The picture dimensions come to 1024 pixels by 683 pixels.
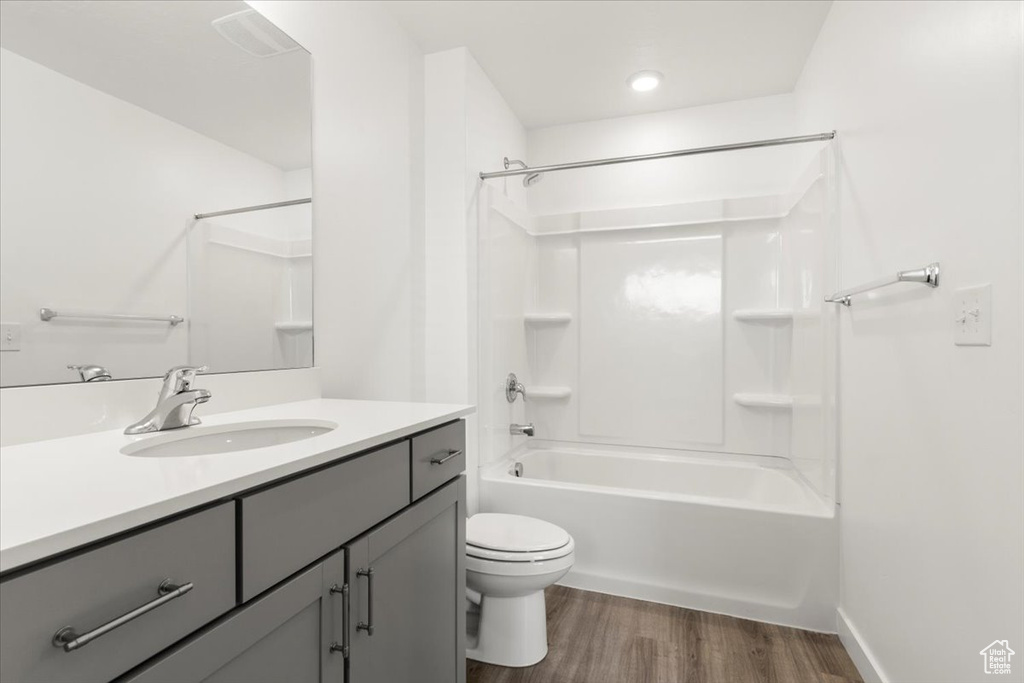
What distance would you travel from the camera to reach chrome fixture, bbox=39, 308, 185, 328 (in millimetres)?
958

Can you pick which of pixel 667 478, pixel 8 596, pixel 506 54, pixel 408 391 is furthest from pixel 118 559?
pixel 667 478

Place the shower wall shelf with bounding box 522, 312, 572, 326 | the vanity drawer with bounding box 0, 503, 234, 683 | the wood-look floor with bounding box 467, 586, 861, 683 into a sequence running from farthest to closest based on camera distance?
the shower wall shelf with bounding box 522, 312, 572, 326, the wood-look floor with bounding box 467, 586, 861, 683, the vanity drawer with bounding box 0, 503, 234, 683

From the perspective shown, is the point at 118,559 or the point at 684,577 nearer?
the point at 118,559

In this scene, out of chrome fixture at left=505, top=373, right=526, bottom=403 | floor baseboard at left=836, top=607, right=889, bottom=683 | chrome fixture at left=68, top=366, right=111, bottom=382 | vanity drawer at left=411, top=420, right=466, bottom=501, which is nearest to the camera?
chrome fixture at left=68, top=366, right=111, bottom=382

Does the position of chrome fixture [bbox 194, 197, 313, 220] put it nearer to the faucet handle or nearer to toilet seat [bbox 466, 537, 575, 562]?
the faucet handle

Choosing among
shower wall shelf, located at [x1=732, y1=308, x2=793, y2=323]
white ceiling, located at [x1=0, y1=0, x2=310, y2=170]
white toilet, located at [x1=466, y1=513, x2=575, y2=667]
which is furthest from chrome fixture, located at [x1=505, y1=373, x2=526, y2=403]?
white ceiling, located at [x1=0, y1=0, x2=310, y2=170]

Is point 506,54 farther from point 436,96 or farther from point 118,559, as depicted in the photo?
point 118,559

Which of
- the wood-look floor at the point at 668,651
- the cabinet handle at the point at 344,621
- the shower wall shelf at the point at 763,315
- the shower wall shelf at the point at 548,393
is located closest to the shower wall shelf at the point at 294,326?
the cabinet handle at the point at 344,621

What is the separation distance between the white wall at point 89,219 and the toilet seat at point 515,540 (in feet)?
3.44

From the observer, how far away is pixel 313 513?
84 centimetres

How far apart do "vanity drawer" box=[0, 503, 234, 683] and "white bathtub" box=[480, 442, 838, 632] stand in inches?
67.2

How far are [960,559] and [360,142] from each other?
83.6 inches

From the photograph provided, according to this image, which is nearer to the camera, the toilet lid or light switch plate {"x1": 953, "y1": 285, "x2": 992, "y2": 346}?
light switch plate {"x1": 953, "y1": 285, "x2": 992, "y2": 346}

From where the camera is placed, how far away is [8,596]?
46cm
